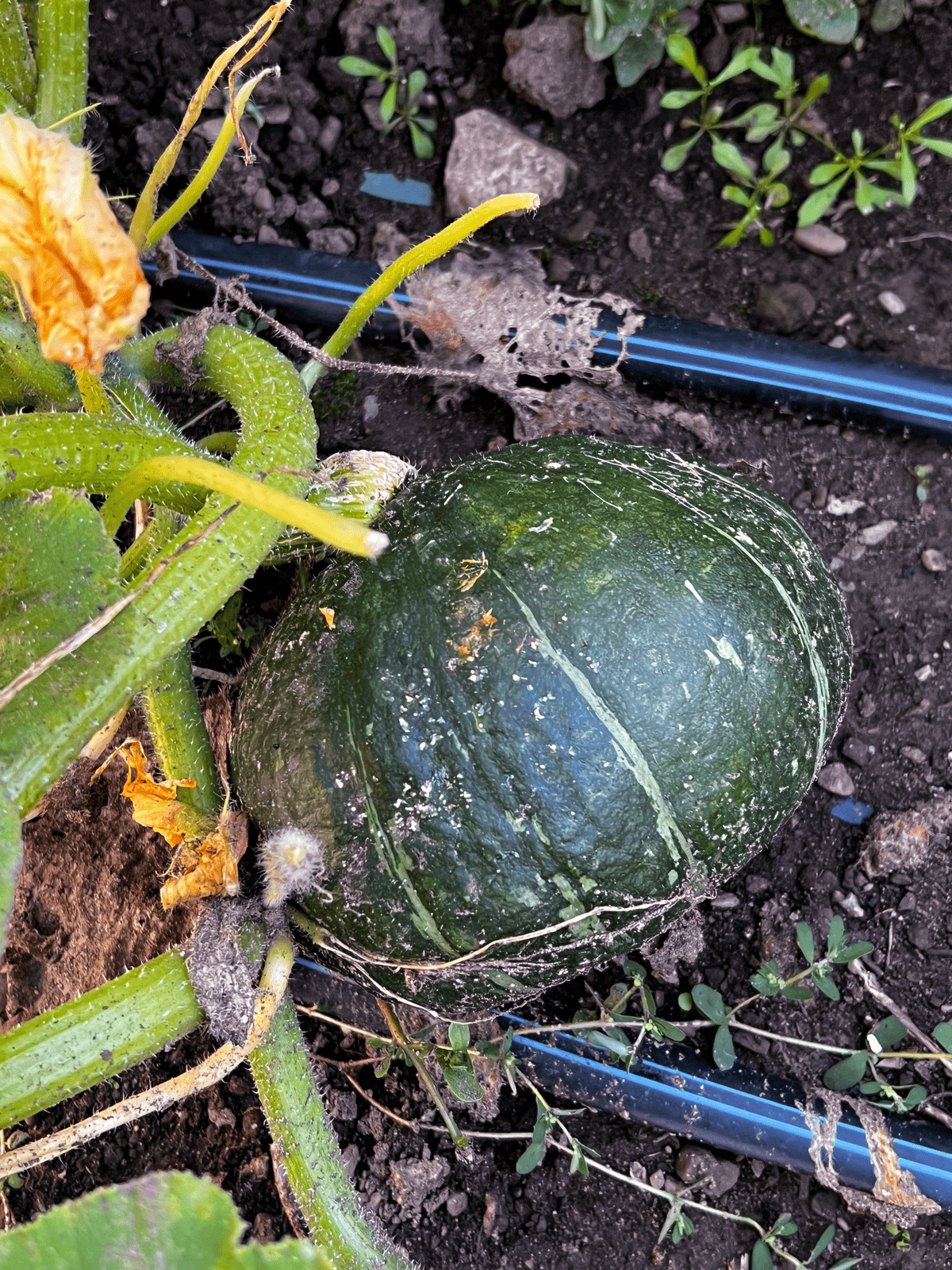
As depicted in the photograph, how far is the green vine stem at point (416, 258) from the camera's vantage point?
1.27 metres

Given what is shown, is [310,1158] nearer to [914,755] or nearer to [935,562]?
[914,755]

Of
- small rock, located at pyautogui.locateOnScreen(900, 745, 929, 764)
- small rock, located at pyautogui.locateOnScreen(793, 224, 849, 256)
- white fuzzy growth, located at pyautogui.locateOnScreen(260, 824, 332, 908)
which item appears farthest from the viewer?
small rock, located at pyautogui.locateOnScreen(793, 224, 849, 256)

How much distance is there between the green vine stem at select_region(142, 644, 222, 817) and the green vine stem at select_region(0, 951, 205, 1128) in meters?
0.27

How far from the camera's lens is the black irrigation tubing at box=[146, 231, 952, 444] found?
1985 mm

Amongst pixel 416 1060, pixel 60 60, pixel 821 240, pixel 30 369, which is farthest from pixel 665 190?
pixel 416 1060

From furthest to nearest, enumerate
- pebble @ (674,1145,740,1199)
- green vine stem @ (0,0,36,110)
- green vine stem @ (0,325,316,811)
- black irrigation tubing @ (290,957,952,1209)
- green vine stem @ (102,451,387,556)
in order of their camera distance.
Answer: pebble @ (674,1145,740,1199), black irrigation tubing @ (290,957,952,1209), green vine stem @ (0,0,36,110), green vine stem @ (0,325,316,811), green vine stem @ (102,451,387,556)

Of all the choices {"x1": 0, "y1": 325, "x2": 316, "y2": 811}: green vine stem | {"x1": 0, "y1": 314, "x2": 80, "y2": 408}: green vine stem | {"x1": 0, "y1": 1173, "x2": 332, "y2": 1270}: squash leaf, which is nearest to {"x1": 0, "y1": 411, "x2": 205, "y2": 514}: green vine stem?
{"x1": 0, "y1": 325, "x2": 316, "y2": 811}: green vine stem

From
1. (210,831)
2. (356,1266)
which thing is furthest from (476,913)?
(356,1266)

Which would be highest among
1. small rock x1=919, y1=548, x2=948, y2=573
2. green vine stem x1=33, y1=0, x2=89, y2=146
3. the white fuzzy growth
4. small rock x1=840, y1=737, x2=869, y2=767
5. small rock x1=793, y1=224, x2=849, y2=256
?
green vine stem x1=33, y1=0, x2=89, y2=146

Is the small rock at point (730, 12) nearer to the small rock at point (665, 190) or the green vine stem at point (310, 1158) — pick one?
the small rock at point (665, 190)

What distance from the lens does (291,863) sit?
4.58ft

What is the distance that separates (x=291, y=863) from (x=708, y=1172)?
1089mm

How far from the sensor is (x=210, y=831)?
1.55m

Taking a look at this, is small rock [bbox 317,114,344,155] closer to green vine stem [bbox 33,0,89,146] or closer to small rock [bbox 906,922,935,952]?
green vine stem [bbox 33,0,89,146]
